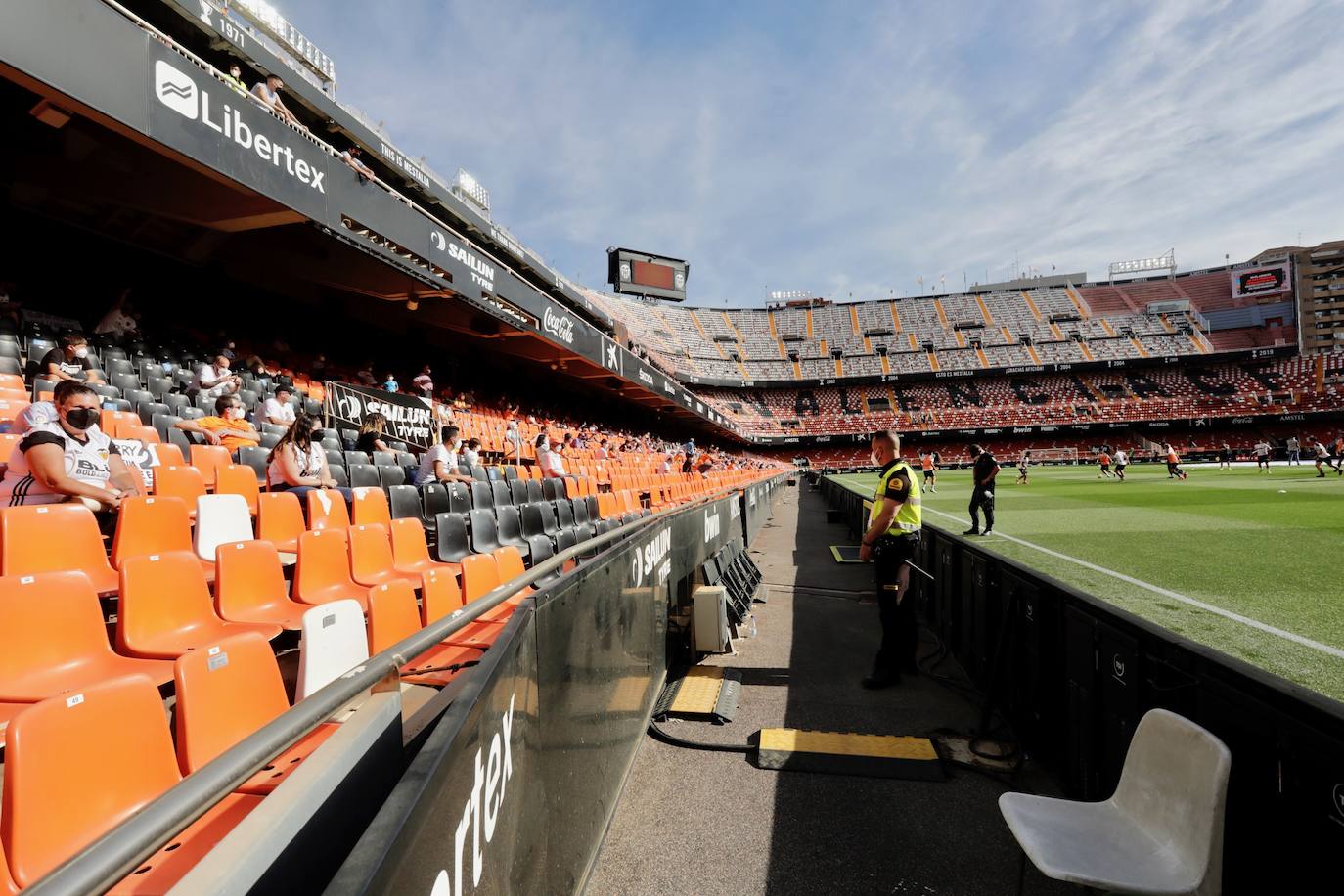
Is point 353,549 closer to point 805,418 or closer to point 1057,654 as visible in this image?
point 1057,654

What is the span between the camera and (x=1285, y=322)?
64188mm

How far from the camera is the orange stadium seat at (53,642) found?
85.0 inches

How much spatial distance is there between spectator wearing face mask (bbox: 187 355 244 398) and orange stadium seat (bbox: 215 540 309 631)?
6.02 m

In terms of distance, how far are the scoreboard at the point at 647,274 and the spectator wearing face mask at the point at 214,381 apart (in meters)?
49.1

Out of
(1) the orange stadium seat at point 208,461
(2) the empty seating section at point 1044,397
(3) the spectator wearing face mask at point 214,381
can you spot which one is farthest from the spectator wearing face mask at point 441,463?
(2) the empty seating section at point 1044,397

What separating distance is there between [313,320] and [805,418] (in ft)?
153

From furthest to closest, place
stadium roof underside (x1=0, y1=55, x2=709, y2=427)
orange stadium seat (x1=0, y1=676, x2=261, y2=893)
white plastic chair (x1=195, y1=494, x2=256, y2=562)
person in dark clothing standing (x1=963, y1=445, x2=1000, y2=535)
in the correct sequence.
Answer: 1. person in dark clothing standing (x1=963, y1=445, x2=1000, y2=535)
2. stadium roof underside (x1=0, y1=55, x2=709, y2=427)
3. white plastic chair (x1=195, y1=494, x2=256, y2=562)
4. orange stadium seat (x1=0, y1=676, x2=261, y2=893)

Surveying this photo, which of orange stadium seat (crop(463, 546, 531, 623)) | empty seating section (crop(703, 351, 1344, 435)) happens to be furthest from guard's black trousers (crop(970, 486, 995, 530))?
empty seating section (crop(703, 351, 1344, 435))

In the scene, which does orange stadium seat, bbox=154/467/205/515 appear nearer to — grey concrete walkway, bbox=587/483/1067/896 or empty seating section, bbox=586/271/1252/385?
grey concrete walkway, bbox=587/483/1067/896

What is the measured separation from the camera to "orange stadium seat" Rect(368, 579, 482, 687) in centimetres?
257

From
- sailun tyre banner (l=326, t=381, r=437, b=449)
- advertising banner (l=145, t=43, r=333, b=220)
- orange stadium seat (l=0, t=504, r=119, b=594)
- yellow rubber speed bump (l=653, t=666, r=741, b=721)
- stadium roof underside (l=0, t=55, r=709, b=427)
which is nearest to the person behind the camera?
orange stadium seat (l=0, t=504, r=119, b=594)

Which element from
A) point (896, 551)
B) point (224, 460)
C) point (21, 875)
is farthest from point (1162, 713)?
point (224, 460)

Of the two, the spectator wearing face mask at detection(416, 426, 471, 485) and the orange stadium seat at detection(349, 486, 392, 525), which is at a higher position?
the spectator wearing face mask at detection(416, 426, 471, 485)

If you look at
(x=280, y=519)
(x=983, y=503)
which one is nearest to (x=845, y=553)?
(x=983, y=503)
